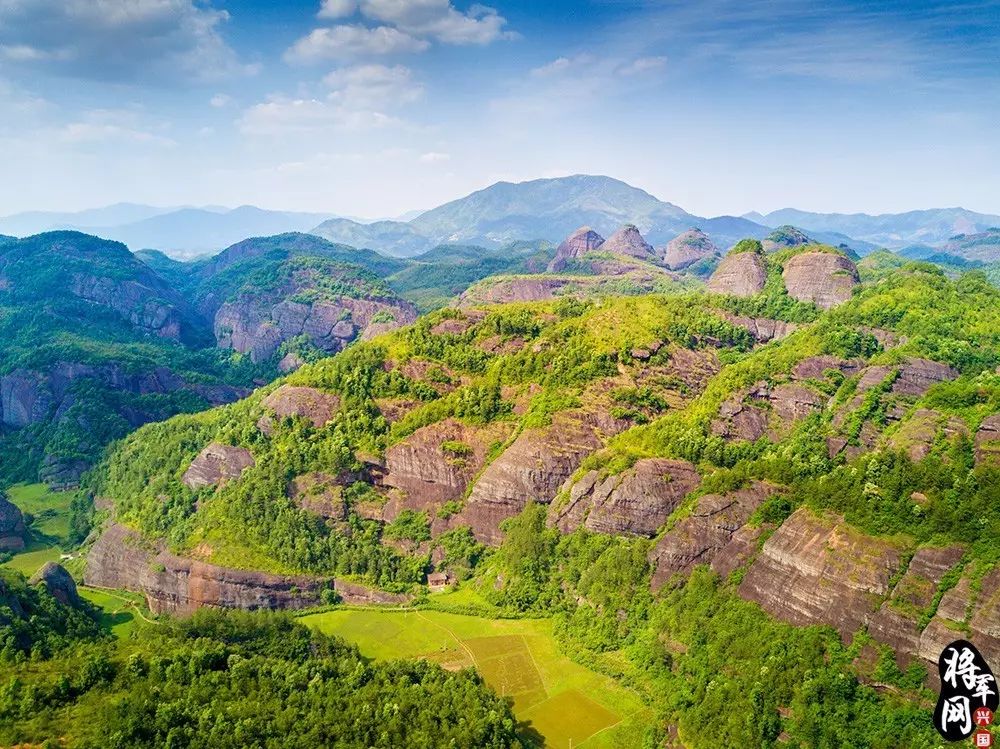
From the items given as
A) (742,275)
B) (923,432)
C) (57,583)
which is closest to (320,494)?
(57,583)

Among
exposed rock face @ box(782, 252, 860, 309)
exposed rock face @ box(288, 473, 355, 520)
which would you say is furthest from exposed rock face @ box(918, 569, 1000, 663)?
exposed rock face @ box(782, 252, 860, 309)

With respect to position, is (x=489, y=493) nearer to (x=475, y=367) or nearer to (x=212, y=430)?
(x=475, y=367)

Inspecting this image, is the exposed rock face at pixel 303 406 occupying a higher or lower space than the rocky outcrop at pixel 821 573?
higher

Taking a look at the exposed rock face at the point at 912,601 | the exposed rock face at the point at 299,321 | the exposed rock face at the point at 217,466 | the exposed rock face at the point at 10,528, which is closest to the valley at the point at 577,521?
the exposed rock face at the point at 912,601

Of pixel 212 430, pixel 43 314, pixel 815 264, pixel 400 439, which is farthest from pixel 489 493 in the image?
pixel 43 314

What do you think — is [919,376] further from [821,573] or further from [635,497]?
[821,573]

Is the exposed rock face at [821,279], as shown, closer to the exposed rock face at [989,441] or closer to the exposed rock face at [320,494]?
the exposed rock face at [989,441]

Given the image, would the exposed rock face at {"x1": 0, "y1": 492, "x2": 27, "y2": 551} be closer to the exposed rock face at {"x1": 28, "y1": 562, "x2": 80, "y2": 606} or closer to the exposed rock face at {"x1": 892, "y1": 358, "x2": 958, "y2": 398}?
the exposed rock face at {"x1": 28, "y1": 562, "x2": 80, "y2": 606}
